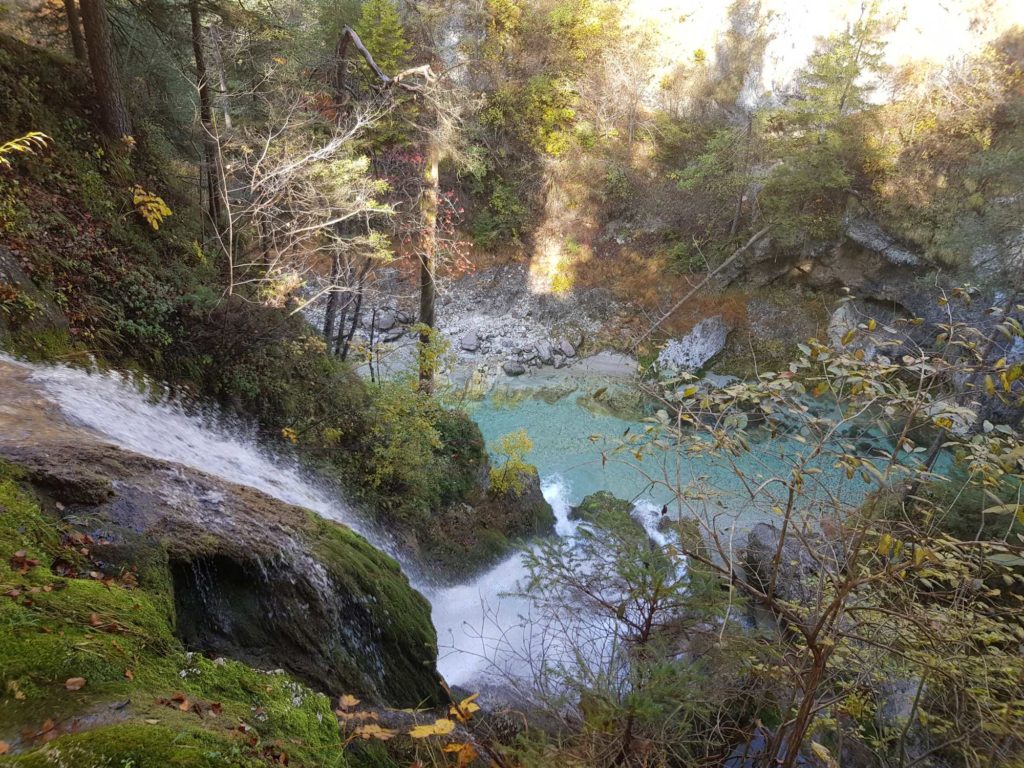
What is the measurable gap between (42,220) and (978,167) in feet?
55.7

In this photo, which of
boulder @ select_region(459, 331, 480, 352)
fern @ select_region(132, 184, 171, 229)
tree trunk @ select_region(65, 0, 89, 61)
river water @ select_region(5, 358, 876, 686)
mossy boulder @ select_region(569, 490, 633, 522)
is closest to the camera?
river water @ select_region(5, 358, 876, 686)

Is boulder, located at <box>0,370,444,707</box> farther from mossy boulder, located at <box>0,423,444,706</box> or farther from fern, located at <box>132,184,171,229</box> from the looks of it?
fern, located at <box>132,184,171,229</box>

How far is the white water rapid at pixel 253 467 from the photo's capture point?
4.41 meters

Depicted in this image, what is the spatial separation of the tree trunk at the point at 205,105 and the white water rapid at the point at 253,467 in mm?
3415

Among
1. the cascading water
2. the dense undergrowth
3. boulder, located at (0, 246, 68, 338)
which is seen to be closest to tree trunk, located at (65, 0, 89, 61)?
the dense undergrowth

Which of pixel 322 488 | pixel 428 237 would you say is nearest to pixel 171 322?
pixel 322 488

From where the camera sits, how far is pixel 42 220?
5656 millimetres

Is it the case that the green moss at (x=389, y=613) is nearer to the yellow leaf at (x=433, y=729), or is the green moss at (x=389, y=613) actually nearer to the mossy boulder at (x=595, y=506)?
the yellow leaf at (x=433, y=729)

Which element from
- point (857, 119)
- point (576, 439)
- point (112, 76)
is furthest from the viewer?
point (857, 119)

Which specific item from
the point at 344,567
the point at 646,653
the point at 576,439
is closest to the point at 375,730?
the point at 646,653

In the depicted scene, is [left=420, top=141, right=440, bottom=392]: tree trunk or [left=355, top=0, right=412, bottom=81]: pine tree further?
[left=355, top=0, right=412, bottom=81]: pine tree

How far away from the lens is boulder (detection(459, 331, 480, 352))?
61.5ft

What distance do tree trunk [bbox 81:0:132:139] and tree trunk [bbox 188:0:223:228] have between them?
97cm

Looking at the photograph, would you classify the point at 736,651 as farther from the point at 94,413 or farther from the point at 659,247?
the point at 659,247
